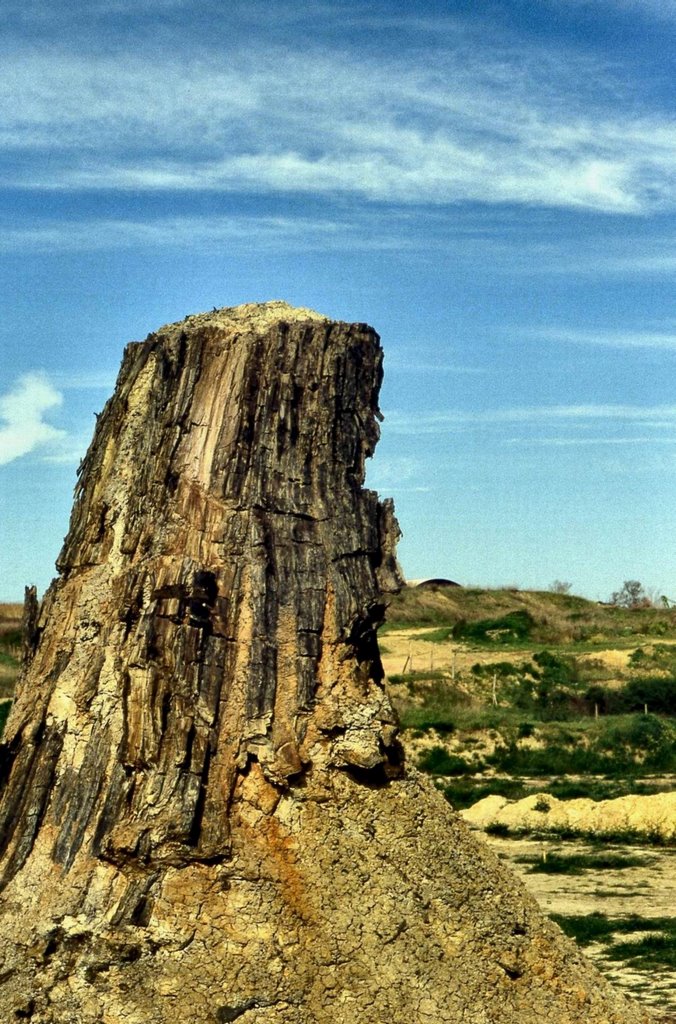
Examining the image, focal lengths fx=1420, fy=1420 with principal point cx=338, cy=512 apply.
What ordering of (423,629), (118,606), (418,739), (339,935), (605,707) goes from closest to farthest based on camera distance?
1. (339,935)
2. (118,606)
3. (418,739)
4. (605,707)
5. (423,629)

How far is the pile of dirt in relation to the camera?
78.6 feet

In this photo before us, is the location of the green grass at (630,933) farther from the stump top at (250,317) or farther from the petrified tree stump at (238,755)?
the stump top at (250,317)

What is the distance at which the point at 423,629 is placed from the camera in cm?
5375

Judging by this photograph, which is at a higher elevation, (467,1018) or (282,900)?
(282,900)

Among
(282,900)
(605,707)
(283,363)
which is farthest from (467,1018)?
(605,707)

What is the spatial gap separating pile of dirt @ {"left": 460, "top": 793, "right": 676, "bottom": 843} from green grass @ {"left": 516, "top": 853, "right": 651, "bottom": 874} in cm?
166

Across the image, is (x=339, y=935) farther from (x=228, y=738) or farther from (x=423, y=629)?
(x=423, y=629)

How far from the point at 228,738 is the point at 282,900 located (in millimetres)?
1018

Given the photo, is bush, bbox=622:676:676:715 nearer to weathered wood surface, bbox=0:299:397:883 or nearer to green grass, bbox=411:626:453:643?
green grass, bbox=411:626:453:643

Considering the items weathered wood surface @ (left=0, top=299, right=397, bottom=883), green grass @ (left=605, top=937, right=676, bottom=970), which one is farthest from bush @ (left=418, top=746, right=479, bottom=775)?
weathered wood surface @ (left=0, top=299, right=397, bottom=883)

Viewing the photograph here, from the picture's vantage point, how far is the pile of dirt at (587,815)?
943 inches

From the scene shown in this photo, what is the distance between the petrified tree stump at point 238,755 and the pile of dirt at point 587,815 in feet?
49.5

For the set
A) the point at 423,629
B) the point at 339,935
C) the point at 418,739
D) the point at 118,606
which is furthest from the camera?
the point at 423,629

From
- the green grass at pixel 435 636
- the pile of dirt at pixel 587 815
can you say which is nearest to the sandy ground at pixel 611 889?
the pile of dirt at pixel 587 815
